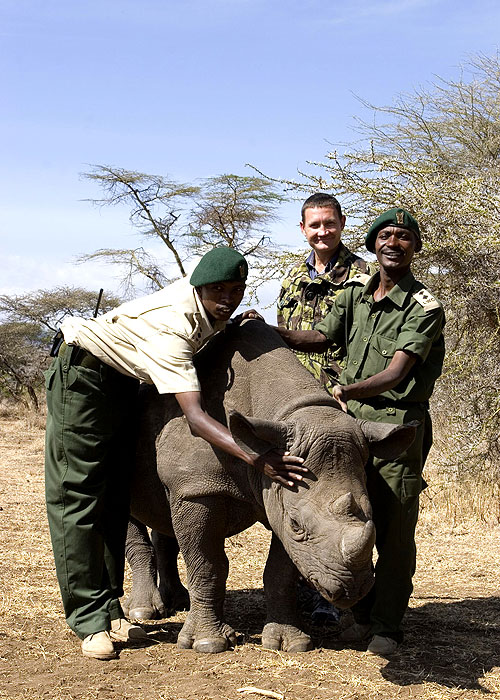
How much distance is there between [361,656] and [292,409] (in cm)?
156

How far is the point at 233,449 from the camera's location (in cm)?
463

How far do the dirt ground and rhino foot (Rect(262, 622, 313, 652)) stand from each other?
0.19 feet

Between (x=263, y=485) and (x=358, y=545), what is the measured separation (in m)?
0.97

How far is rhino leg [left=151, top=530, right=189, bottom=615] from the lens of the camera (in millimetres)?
6305

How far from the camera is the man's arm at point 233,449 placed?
4434mm

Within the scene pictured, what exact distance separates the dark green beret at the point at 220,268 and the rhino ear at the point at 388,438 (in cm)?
110

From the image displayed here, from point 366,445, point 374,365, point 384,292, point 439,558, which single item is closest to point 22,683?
point 366,445

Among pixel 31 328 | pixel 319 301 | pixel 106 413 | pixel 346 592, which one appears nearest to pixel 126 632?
pixel 106 413

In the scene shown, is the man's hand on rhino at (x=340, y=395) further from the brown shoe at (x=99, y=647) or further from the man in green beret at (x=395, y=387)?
the brown shoe at (x=99, y=647)

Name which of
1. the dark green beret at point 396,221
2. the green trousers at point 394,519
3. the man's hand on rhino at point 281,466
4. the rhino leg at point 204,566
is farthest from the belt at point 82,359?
the dark green beret at point 396,221

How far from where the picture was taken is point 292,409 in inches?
187

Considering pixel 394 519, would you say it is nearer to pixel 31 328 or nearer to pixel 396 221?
pixel 396 221

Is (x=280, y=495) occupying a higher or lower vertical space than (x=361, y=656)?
higher

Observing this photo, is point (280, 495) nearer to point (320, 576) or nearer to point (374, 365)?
point (320, 576)
